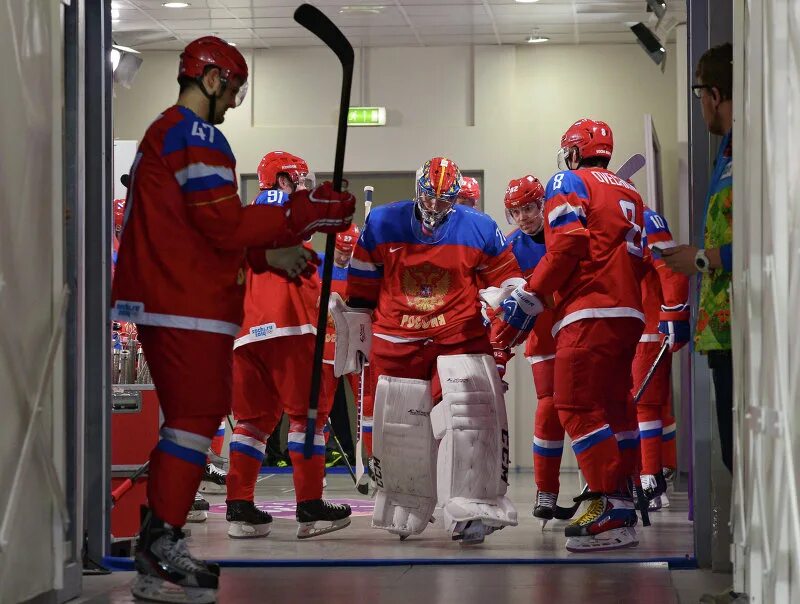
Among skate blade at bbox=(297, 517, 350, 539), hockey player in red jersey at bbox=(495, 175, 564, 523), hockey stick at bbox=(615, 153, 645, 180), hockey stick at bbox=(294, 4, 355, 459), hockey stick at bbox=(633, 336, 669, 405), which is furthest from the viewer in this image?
hockey stick at bbox=(615, 153, 645, 180)

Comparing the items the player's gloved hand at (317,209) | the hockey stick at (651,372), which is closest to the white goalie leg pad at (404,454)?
the player's gloved hand at (317,209)

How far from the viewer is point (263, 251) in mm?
4410

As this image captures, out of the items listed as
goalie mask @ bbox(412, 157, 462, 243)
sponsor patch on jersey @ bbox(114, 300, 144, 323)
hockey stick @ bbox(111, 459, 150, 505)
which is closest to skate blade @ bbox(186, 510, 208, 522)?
hockey stick @ bbox(111, 459, 150, 505)

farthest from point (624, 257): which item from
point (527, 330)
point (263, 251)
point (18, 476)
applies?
point (18, 476)

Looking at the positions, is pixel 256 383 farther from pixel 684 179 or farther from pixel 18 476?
pixel 684 179

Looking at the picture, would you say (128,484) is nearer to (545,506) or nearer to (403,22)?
(545,506)

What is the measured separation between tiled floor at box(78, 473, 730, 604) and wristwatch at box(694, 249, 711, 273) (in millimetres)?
1016

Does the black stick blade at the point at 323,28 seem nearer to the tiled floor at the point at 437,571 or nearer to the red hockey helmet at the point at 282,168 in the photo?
the tiled floor at the point at 437,571

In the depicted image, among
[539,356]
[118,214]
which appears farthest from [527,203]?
[118,214]

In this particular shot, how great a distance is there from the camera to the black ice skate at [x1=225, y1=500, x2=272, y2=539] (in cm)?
590

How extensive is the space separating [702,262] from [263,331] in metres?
2.61

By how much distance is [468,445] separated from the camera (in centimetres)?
544

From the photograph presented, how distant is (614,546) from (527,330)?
A: 3.55 feet

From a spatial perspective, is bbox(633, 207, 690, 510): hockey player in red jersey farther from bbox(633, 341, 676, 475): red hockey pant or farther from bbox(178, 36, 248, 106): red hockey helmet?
bbox(178, 36, 248, 106): red hockey helmet
